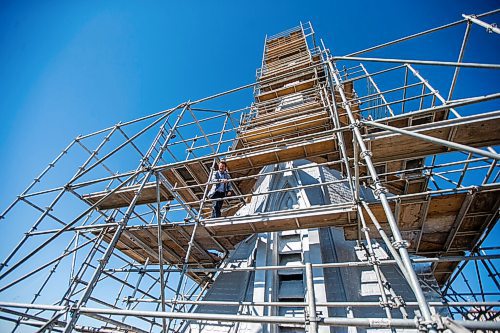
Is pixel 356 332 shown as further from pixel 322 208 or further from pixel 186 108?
pixel 186 108

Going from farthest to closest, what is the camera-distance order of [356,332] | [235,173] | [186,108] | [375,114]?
[375,114], [235,173], [186,108], [356,332]

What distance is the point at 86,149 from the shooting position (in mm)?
7648

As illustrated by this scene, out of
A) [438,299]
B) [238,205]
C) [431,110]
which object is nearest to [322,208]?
[431,110]

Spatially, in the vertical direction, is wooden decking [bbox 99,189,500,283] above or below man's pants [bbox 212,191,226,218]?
below

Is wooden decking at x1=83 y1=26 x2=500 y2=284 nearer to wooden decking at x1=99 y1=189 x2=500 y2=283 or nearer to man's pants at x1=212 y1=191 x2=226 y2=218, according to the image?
wooden decking at x1=99 y1=189 x2=500 y2=283

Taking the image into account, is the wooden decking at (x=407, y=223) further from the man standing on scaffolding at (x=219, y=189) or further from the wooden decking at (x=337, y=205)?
the man standing on scaffolding at (x=219, y=189)

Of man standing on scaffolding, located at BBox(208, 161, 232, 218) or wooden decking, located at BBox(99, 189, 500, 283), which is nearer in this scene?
wooden decking, located at BBox(99, 189, 500, 283)

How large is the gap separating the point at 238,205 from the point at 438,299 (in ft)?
20.4

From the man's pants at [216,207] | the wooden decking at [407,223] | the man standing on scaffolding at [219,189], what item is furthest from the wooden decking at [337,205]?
the man's pants at [216,207]

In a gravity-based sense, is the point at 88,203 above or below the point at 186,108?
below

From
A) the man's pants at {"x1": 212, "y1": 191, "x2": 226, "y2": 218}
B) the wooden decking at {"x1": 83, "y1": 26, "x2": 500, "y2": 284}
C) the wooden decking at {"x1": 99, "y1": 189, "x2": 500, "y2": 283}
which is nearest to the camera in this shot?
the wooden decking at {"x1": 83, "y1": 26, "x2": 500, "y2": 284}

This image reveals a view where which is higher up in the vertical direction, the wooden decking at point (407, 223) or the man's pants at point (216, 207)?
the man's pants at point (216, 207)

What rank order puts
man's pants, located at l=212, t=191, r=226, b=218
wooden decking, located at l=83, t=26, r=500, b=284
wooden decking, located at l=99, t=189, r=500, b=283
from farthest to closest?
man's pants, located at l=212, t=191, r=226, b=218 → wooden decking, located at l=99, t=189, r=500, b=283 → wooden decking, located at l=83, t=26, r=500, b=284

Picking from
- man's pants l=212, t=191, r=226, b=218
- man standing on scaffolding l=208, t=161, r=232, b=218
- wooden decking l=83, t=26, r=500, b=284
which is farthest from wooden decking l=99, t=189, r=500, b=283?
man standing on scaffolding l=208, t=161, r=232, b=218
